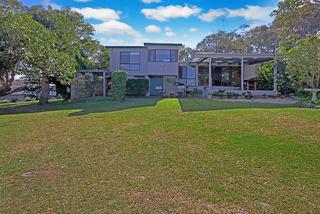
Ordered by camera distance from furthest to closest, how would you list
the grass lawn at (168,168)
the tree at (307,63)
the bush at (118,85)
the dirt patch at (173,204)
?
the bush at (118,85), the tree at (307,63), the grass lawn at (168,168), the dirt patch at (173,204)

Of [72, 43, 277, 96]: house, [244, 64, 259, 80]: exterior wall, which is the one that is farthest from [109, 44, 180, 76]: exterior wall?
[244, 64, 259, 80]: exterior wall

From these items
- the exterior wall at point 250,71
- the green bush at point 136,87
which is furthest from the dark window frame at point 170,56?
the exterior wall at point 250,71

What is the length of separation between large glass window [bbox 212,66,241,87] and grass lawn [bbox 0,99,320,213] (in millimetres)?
25889

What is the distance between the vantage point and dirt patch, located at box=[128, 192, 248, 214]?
13.6 feet

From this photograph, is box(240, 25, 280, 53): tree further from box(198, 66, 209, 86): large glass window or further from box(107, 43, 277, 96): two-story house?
box(198, 66, 209, 86): large glass window

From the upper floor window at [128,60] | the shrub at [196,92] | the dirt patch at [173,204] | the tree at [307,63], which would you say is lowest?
the dirt patch at [173,204]

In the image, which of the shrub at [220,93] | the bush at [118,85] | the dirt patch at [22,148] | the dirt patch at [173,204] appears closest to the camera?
the dirt patch at [173,204]

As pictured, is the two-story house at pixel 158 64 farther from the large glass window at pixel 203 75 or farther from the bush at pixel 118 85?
the bush at pixel 118 85

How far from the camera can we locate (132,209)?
13.8ft

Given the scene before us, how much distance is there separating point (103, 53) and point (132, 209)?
34.3m

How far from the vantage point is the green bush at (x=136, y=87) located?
2914cm

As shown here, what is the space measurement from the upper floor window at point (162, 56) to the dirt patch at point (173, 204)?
26593 millimetres

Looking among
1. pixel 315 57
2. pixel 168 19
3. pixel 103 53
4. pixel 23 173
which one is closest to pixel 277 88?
pixel 315 57

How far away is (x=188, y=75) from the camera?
112ft
